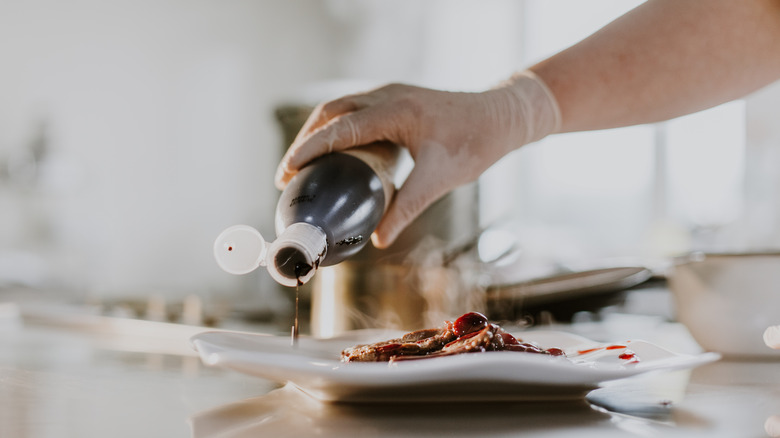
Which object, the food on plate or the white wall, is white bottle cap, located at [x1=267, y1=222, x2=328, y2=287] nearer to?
the food on plate

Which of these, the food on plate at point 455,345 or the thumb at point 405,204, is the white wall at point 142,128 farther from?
the food on plate at point 455,345

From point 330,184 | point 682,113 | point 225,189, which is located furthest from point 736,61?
point 225,189

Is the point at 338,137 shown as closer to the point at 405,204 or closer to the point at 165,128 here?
the point at 405,204

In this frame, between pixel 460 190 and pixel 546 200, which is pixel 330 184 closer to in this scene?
pixel 460 190

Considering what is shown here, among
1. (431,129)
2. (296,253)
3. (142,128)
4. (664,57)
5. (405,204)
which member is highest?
(142,128)

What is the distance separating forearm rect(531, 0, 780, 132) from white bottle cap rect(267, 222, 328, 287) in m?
0.52

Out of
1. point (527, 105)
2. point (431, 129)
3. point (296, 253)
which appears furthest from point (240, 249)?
point (527, 105)

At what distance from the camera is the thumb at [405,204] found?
860mm

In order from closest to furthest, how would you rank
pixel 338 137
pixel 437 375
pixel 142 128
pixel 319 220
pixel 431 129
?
pixel 437 375
pixel 319 220
pixel 338 137
pixel 431 129
pixel 142 128

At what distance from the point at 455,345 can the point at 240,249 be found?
25 centimetres

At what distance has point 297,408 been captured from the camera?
1.64ft

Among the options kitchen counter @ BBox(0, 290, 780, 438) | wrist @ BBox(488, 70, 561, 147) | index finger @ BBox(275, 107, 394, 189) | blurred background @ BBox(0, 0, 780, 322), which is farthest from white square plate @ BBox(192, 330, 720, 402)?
blurred background @ BBox(0, 0, 780, 322)

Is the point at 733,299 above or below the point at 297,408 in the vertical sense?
above

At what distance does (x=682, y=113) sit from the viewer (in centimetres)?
101
